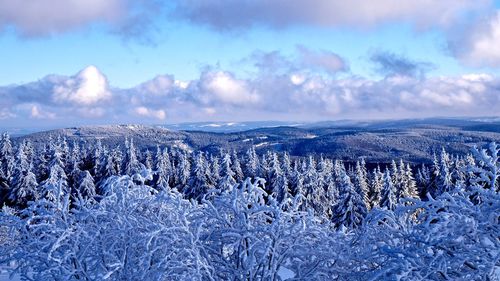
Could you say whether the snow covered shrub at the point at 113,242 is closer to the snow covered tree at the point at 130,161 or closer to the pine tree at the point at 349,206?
the pine tree at the point at 349,206

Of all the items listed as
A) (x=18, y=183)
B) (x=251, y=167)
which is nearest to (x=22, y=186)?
(x=18, y=183)

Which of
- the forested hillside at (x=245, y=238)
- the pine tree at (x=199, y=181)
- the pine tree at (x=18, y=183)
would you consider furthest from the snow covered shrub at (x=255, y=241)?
the pine tree at (x=18, y=183)

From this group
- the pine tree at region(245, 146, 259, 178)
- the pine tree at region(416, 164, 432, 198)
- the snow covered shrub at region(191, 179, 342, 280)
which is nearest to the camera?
the snow covered shrub at region(191, 179, 342, 280)

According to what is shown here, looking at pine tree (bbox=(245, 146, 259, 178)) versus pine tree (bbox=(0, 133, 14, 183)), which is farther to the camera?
pine tree (bbox=(245, 146, 259, 178))

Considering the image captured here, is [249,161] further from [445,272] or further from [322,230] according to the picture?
[445,272]

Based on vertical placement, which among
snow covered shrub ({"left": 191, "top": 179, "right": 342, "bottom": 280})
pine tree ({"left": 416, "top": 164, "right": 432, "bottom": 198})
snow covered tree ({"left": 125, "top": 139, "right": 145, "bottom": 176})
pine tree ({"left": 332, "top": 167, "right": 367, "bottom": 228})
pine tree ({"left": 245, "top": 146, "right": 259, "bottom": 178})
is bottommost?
pine tree ({"left": 416, "top": 164, "right": 432, "bottom": 198})

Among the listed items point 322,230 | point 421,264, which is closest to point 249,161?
point 322,230

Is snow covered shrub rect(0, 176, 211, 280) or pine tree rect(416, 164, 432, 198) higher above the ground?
snow covered shrub rect(0, 176, 211, 280)

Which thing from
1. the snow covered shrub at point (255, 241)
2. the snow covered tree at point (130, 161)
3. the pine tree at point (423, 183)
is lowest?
the pine tree at point (423, 183)

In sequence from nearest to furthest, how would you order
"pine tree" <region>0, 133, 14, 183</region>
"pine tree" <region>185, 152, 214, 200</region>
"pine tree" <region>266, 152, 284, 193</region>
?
"pine tree" <region>266, 152, 284, 193</region>, "pine tree" <region>185, 152, 214, 200</region>, "pine tree" <region>0, 133, 14, 183</region>

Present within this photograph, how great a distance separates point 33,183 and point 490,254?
43.8m

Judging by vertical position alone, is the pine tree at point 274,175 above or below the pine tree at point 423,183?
above

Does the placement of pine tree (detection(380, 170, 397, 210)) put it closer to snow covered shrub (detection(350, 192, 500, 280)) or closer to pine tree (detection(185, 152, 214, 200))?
pine tree (detection(185, 152, 214, 200))

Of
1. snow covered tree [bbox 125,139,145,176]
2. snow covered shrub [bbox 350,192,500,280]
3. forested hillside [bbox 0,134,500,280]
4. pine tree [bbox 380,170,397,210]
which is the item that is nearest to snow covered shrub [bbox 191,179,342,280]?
forested hillside [bbox 0,134,500,280]
